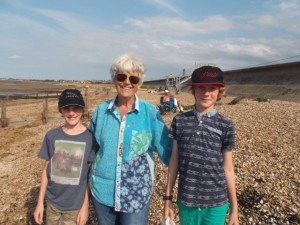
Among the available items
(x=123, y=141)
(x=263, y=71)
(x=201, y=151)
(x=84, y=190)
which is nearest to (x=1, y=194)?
(x=84, y=190)

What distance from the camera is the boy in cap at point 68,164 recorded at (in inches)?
119

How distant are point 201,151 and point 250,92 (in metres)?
29.6

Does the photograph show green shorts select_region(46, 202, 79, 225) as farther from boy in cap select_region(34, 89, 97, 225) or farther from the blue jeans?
the blue jeans

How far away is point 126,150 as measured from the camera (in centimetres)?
277

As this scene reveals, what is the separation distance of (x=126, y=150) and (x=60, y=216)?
3.52ft

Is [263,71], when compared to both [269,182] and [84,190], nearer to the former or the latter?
[269,182]

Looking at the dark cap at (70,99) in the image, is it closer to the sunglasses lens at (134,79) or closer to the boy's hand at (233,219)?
the sunglasses lens at (134,79)

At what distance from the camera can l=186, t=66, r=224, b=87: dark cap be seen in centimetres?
258

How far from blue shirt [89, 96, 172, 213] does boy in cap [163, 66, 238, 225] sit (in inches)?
10.2

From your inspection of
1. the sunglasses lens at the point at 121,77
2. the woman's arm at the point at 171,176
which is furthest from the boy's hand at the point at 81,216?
the sunglasses lens at the point at 121,77

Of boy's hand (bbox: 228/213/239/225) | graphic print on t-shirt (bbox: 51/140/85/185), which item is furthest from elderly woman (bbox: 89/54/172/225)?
boy's hand (bbox: 228/213/239/225)

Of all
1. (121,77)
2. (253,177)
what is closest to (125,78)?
(121,77)

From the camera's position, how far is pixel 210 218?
8.77 ft

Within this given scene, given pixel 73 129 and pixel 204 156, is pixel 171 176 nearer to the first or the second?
pixel 204 156
